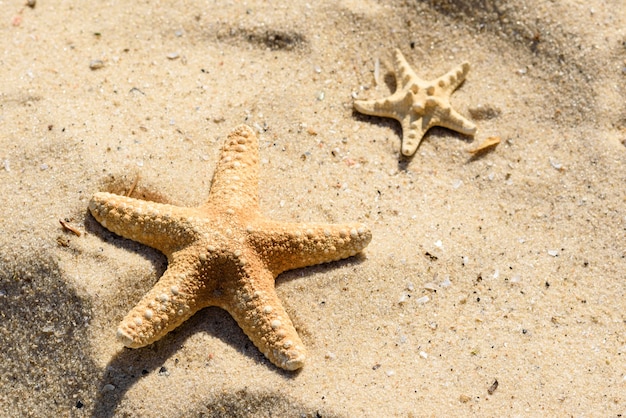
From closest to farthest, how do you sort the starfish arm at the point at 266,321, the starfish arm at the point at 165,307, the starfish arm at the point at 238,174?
the starfish arm at the point at 165,307
the starfish arm at the point at 266,321
the starfish arm at the point at 238,174

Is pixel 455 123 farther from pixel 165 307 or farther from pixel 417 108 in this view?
pixel 165 307

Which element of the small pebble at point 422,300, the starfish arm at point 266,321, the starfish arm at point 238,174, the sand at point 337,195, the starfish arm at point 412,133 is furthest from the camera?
the starfish arm at point 412,133

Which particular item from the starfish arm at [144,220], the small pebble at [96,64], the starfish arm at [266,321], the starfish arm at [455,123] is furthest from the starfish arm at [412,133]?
the small pebble at [96,64]

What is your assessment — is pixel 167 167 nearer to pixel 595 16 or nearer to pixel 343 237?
pixel 343 237

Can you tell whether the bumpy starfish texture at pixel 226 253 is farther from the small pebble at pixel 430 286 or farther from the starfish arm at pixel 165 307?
the small pebble at pixel 430 286

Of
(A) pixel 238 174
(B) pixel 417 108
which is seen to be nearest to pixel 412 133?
(B) pixel 417 108

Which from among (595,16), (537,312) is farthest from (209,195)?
(595,16)

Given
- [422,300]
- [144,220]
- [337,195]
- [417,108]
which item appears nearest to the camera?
[144,220]
